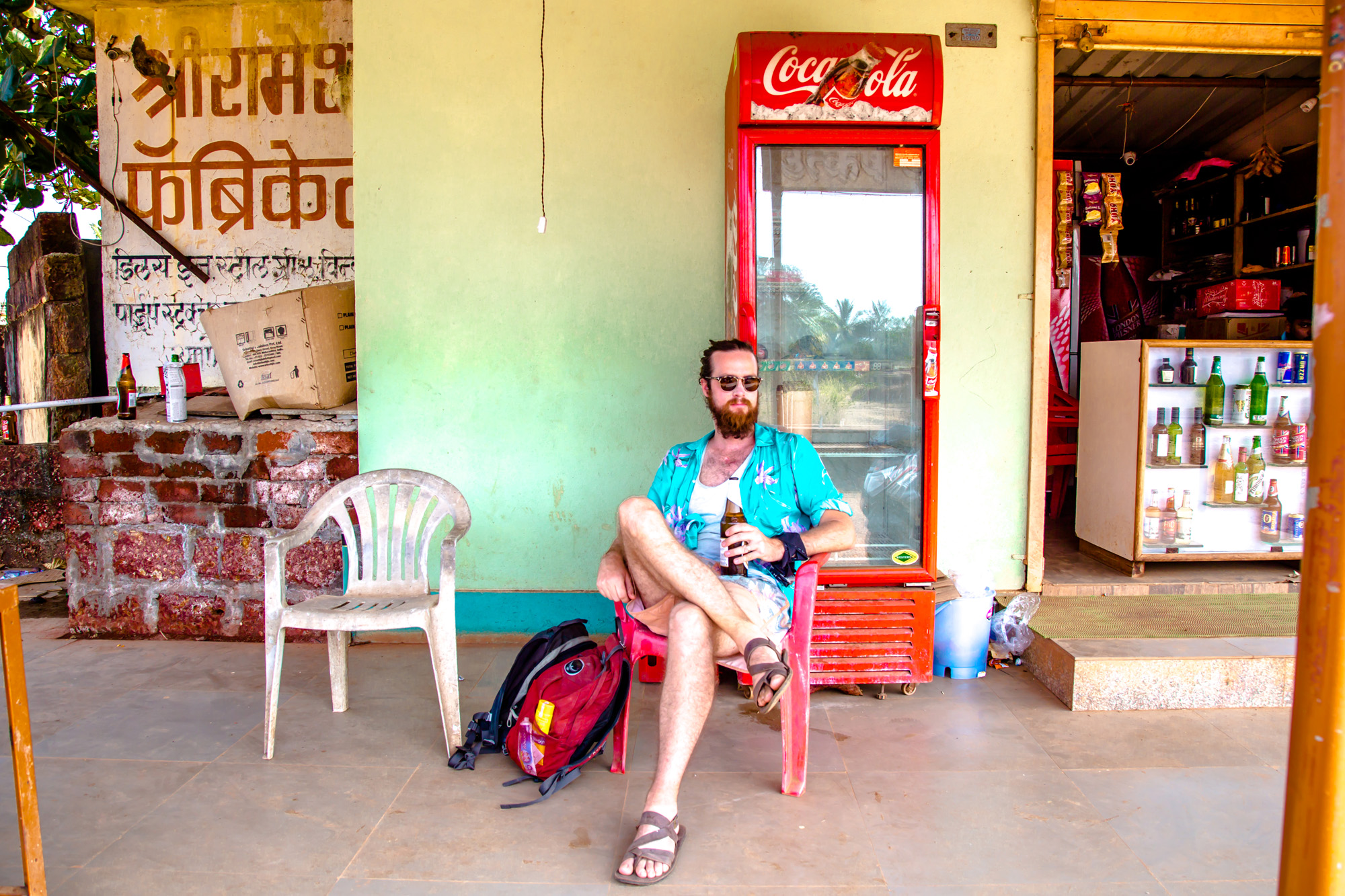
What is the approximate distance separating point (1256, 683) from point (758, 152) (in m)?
2.79

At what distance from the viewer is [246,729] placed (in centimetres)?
295

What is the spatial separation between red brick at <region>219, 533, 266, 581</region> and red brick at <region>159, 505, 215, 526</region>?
0.44ft

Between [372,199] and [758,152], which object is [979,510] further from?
[372,199]

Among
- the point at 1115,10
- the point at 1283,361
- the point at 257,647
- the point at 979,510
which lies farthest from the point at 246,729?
the point at 1283,361

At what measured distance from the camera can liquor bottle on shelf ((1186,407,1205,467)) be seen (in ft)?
14.0

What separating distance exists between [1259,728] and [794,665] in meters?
1.84

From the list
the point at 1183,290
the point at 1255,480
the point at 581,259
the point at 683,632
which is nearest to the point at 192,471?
the point at 581,259

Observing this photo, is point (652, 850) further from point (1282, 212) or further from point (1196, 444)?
point (1282, 212)

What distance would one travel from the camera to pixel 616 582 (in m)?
2.49

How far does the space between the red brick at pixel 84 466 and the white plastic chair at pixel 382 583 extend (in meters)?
1.60

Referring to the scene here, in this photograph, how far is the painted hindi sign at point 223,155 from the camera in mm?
5227

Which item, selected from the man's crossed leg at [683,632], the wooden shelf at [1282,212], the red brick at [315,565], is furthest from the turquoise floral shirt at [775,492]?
the wooden shelf at [1282,212]

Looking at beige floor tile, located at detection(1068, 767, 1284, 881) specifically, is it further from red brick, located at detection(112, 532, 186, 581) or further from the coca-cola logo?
red brick, located at detection(112, 532, 186, 581)

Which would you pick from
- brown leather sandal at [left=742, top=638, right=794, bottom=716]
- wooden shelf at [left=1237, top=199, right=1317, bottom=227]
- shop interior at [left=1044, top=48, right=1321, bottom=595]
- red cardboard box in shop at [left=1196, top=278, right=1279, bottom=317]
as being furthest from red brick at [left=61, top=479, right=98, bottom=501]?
wooden shelf at [left=1237, top=199, right=1317, bottom=227]
